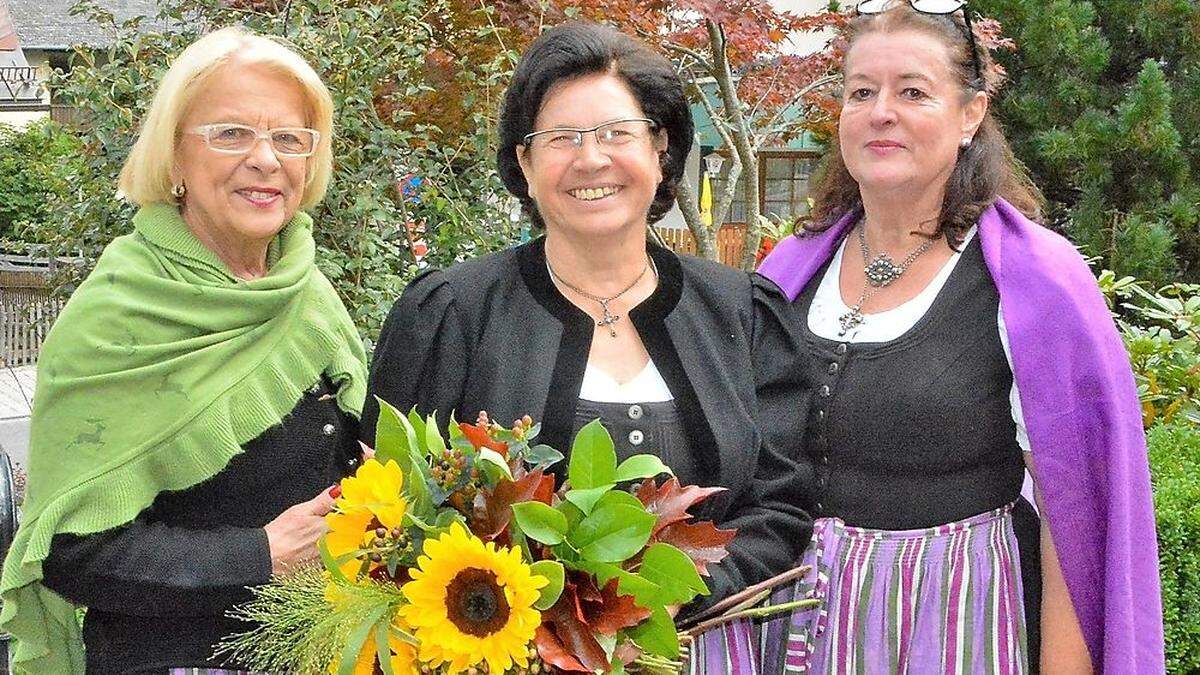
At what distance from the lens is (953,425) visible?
2.53 meters

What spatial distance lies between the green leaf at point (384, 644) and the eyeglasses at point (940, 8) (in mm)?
1725

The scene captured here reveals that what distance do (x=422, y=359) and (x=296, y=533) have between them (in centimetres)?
40

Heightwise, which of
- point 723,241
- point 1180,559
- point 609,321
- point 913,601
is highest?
point 609,321

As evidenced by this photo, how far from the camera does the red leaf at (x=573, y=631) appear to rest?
5.70 ft

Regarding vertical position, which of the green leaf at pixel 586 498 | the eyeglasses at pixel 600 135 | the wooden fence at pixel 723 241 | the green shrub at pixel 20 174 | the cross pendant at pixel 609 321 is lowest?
the green shrub at pixel 20 174

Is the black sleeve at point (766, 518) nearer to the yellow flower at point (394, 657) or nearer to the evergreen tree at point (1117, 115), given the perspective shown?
the yellow flower at point (394, 657)

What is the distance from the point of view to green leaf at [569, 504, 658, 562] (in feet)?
5.78

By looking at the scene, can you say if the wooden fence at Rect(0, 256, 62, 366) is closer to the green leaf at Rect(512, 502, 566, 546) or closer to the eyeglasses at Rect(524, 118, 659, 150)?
the eyeglasses at Rect(524, 118, 659, 150)

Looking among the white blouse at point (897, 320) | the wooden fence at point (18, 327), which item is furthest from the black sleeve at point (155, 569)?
the wooden fence at point (18, 327)

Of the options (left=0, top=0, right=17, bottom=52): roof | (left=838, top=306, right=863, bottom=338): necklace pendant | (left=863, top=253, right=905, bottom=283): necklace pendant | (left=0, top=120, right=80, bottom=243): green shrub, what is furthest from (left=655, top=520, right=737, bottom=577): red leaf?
(left=0, top=120, right=80, bottom=243): green shrub

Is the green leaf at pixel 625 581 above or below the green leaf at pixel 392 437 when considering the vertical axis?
below

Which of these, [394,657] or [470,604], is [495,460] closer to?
[470,604]

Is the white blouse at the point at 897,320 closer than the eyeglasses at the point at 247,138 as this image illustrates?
No

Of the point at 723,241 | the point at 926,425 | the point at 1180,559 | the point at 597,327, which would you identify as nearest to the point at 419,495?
the point at 597,327
